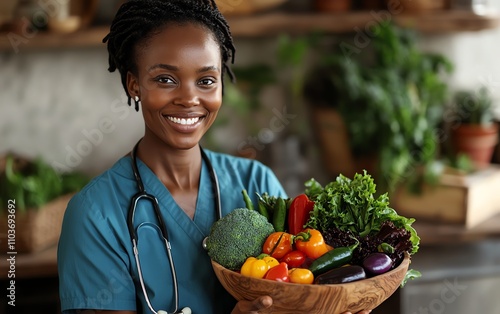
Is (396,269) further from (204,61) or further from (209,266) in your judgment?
(204,61)

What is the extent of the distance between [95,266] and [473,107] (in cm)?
241

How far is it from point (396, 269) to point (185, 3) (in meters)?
0.72

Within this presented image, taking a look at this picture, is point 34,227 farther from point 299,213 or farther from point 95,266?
point 299,213

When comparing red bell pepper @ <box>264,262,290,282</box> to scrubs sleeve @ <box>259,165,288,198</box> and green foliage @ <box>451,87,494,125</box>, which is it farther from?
green foliage @ <box>451,87,494,125</box>

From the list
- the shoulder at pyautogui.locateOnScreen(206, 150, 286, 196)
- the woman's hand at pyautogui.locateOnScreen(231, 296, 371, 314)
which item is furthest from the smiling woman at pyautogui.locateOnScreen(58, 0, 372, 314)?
the woman's hand at pyautogui.locateOnScreen(231, 296, 371, 314)

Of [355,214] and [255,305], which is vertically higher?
[355,214]

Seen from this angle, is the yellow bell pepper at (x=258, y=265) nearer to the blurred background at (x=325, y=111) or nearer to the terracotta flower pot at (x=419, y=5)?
the blurred background at (x=325, y=111)

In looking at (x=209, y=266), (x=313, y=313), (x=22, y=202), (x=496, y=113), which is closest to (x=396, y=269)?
(x=313, y=313)

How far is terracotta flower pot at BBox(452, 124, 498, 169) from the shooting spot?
133 inches

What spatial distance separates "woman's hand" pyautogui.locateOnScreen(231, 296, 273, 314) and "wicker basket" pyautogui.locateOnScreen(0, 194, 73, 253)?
1429mm

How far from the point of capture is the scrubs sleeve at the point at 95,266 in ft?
5.08

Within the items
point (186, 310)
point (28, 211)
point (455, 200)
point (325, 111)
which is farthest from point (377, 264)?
point (325, 111)

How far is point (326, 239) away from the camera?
1.50m

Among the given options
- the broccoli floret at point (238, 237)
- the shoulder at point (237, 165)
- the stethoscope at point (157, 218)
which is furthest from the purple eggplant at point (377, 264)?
the shoulder at point (237, 165)
